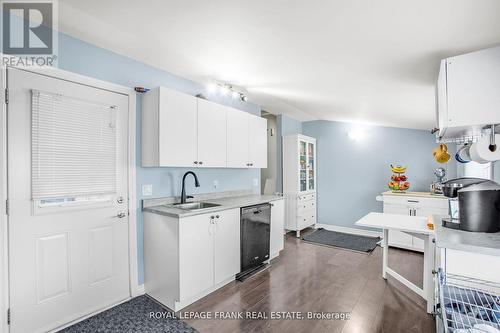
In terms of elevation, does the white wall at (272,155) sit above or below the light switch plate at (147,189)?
above

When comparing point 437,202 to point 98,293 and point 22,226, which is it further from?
point 22,226

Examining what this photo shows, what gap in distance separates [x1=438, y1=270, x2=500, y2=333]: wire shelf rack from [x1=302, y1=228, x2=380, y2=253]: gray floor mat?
2769 millimetres

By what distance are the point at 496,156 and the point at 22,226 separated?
3.39 metres

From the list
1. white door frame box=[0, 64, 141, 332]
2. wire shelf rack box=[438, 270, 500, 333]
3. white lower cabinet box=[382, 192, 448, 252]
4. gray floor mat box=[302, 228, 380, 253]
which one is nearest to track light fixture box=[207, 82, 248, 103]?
white door frame box=[0, 64, 141, 332]

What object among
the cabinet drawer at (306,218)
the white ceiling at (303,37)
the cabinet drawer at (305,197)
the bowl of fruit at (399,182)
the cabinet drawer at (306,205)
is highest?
the white ceiling at (303,37)

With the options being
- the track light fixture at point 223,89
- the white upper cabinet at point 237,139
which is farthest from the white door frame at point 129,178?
the white upper cabinet at point 237,139

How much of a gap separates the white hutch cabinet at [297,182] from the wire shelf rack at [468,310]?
343 centimetres

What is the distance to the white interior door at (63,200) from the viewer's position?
1.86 metres

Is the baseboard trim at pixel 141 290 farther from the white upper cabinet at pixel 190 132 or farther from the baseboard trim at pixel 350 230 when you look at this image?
the baseboard trim at pixel 350 230

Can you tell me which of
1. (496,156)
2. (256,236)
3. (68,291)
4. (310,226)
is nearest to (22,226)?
(68,291)

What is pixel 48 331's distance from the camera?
1989 mm

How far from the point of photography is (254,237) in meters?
3.10

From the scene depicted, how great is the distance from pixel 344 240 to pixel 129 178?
12.7ft

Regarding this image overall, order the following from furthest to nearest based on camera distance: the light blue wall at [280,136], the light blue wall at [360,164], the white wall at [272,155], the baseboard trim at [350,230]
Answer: the white wall at [272,155] < the light blue wall at [280,136] < the baseboard trim at [350,230] < the light blue wall at [360,164]
